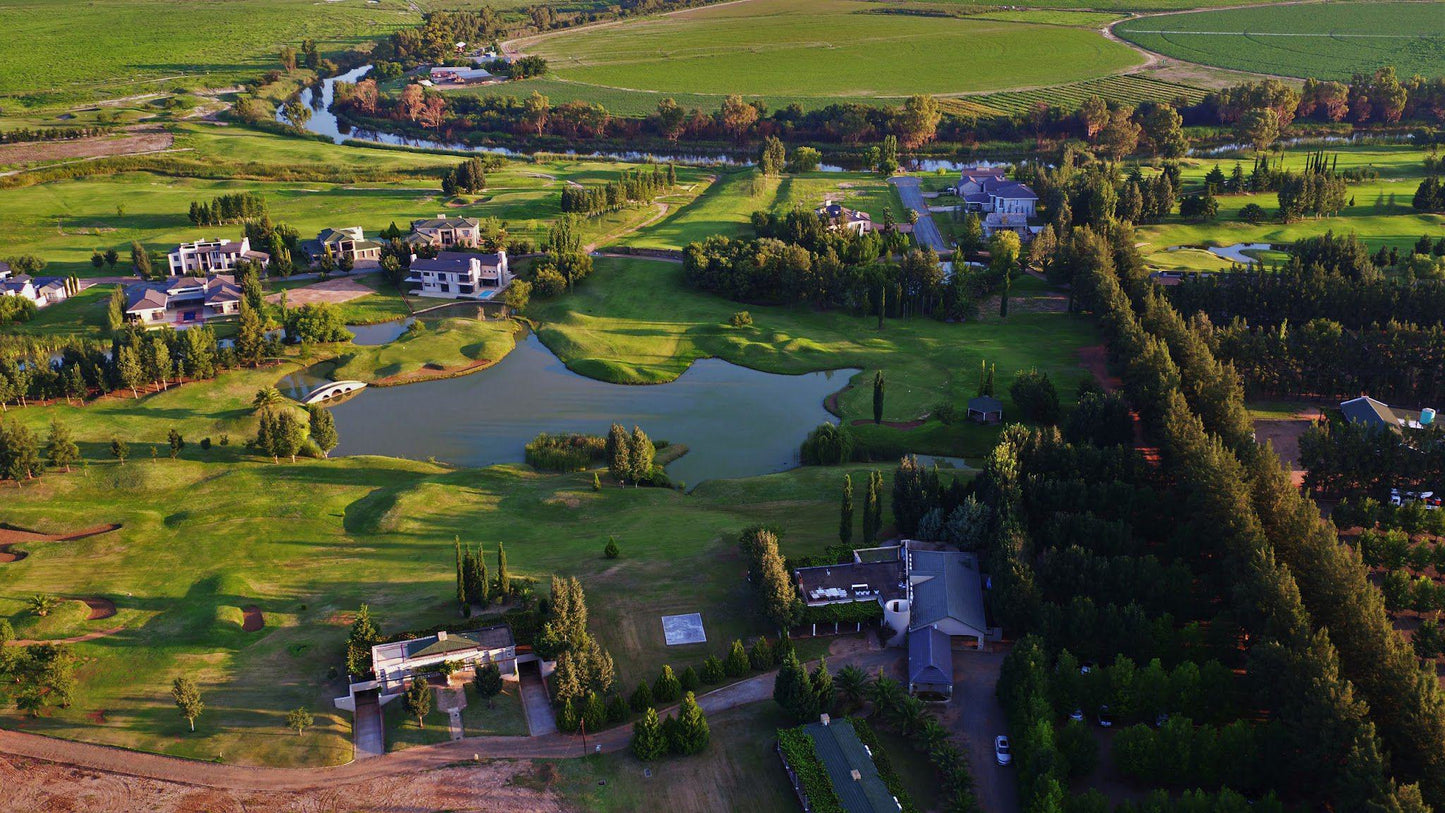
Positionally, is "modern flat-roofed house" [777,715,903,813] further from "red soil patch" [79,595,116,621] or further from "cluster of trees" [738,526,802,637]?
"red soil patch" [79,595,116,621]

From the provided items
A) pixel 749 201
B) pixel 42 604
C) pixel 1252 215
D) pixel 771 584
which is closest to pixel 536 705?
pixel 771 584

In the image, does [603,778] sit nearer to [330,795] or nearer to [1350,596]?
[330,795]

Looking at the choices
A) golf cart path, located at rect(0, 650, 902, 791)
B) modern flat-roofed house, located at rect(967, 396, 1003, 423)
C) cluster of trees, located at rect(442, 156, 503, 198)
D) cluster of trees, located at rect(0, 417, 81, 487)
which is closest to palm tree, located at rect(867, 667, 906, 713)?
golf cart path, located at rect(0, 650, 902, 791)

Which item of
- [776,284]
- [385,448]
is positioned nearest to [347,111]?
[776,284]

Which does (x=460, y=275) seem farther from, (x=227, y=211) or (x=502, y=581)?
(x=502, y=581)

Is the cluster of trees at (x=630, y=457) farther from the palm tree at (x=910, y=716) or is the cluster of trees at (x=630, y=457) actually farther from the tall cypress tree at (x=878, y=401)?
the palm tree at (x=910, y=716)

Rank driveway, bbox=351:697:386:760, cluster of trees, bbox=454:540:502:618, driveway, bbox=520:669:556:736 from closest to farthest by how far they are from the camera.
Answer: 1. driveway, bbox=351:697:386:760
2. driveway, bbox=520:669:556:736
3. cluster of trees, bbox=454:540:502:618

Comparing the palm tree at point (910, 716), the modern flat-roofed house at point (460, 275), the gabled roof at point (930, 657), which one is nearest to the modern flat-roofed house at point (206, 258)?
the modern flat-roofed house at point (460, 275)
